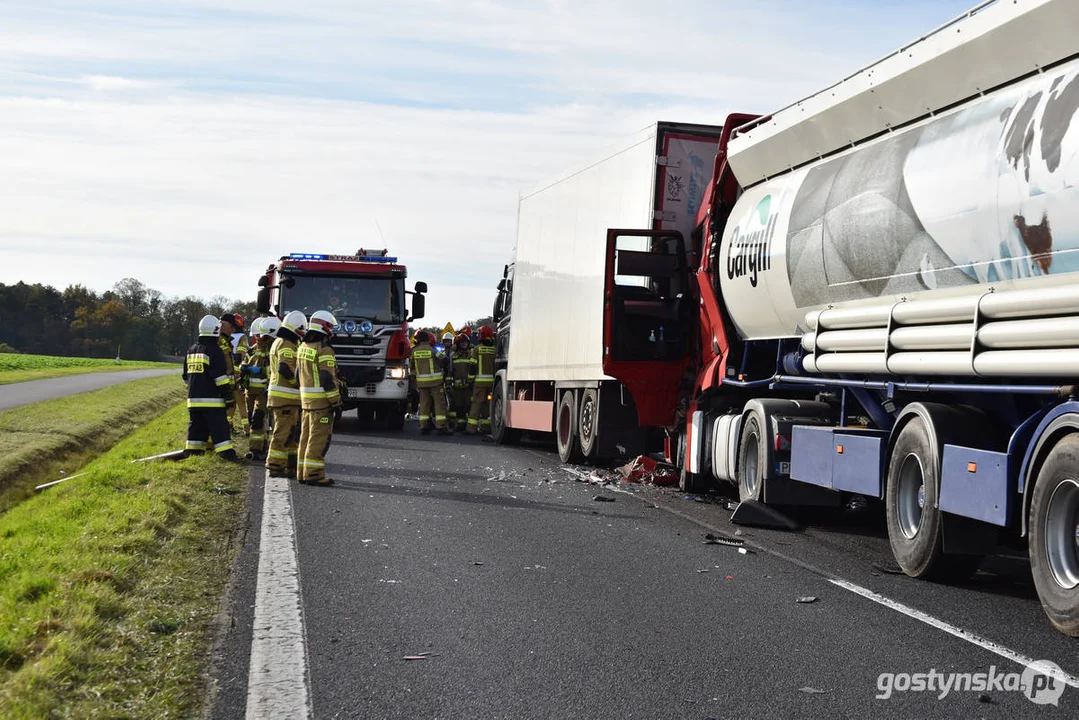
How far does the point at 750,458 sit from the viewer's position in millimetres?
11680

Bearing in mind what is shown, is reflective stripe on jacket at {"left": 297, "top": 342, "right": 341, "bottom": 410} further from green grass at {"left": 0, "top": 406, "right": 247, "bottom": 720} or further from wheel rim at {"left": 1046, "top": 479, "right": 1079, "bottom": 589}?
wheel rim at {"left": 1046, "top": 479, "right": 1079, "bottom": 589}

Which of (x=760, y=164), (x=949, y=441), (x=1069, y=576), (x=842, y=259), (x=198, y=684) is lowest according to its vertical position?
(x=198, y=684)

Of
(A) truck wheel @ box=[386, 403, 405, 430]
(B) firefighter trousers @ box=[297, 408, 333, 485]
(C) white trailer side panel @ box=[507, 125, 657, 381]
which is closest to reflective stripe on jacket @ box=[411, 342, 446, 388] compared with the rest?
(A) truck wheel @ box=[386, 403, 405, 430]

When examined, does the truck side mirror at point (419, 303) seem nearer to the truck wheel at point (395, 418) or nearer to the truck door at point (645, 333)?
the truck wheel at point (395, 418)

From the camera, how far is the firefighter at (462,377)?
24422mm

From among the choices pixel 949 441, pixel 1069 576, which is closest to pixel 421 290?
pixel 949 441

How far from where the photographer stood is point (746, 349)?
12.5 metres

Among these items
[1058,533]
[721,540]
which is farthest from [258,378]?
[1058,533]

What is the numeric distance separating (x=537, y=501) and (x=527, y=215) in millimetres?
8852

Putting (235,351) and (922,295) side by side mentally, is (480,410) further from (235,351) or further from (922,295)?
(922,295)

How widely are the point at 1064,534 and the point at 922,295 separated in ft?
7.27

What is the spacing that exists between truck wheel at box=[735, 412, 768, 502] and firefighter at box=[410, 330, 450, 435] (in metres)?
11.3

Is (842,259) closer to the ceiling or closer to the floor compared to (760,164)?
closer to the floor

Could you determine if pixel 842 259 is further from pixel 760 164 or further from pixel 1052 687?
pixel 1052 687
